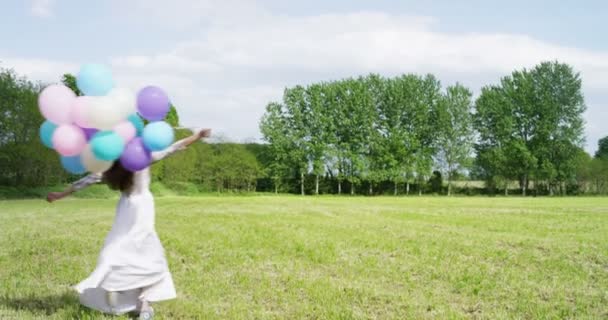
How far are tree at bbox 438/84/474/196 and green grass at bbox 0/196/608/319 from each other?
48.3 metres

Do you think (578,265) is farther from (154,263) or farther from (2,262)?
(2,262)

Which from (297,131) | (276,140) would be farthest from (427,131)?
(276,140)

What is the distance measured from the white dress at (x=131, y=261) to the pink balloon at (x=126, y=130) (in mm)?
352

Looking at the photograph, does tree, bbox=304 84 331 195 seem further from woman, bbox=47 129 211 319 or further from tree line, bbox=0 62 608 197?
woman, bbox=47 129 211 319

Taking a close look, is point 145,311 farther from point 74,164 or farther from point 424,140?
point 424,140

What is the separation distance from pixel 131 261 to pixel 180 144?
1.47 meters

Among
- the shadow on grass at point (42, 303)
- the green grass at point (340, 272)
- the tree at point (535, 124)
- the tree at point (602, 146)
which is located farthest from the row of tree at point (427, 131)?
the shadow on grass at point (42, 303)

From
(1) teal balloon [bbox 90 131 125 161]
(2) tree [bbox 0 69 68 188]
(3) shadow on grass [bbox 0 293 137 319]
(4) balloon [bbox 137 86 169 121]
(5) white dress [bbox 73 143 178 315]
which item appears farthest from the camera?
(2) tree [bbox 0 69 68 188]

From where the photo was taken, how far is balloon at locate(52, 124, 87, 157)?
5.95 metres

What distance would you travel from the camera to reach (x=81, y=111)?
234 inches

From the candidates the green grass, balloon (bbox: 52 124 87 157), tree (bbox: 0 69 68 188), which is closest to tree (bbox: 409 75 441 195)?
tree (bbox: 0 69 68 188)

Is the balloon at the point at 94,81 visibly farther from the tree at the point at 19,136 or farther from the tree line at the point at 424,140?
the tree line at the point at 424,140

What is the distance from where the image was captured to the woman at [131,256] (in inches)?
237

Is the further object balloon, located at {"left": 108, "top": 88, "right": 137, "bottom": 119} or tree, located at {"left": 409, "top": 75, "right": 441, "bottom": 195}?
tree, located at {"left": 409, "top": 75, "right": 441, "bottom": 195}
